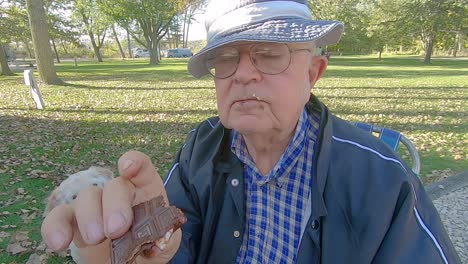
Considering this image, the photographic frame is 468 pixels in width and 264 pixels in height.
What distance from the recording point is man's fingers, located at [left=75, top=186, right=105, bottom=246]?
3.10 feet

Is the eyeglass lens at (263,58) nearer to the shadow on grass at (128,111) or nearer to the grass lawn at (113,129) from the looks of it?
the grass lawn at (113,129)

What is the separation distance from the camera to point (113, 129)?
7516 millimetres

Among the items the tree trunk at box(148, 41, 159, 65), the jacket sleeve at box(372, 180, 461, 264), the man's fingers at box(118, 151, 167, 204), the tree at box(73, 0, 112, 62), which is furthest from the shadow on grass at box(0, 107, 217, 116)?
the tree trunk at box(148, 41, 159, 65)

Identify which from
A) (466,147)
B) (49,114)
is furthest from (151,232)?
(49,114)

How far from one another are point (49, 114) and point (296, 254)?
9.00 m

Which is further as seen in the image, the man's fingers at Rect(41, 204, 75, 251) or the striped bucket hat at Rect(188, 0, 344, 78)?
the striped bucket hat at Rect(188, 0, 344, 78)

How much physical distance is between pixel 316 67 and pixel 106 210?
3.42 ft

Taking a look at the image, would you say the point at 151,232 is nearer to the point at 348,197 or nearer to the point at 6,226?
the point at 348,197

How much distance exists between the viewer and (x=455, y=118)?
28.7 ft

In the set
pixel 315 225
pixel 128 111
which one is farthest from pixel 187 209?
pixel 128 111

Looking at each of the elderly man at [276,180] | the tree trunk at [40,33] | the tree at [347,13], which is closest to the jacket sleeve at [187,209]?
the elderly man at [276,180]

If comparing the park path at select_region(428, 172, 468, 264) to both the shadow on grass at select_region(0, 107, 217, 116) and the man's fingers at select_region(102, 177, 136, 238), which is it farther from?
the shadow on grass at select_region(0, 107, 217, 116)

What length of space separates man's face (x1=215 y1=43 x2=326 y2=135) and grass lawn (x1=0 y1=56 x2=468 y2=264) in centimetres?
277

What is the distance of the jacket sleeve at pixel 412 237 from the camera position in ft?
4.16
